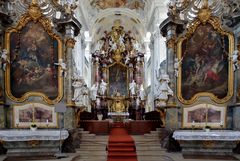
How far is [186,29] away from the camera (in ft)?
37.2

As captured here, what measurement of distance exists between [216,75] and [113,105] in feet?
48.6

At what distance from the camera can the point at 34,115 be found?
11023 millimetres

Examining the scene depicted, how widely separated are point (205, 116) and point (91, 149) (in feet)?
15.7

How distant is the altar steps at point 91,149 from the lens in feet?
31.8

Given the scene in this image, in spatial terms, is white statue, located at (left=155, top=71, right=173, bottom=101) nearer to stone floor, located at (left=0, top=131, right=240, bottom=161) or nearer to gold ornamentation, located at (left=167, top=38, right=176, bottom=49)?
gold ornamentation, located at (left=167, top=38, right=176, bottom=49)

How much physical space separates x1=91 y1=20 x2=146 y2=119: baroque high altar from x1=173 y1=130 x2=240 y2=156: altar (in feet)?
44.4

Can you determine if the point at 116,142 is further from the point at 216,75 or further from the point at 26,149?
the point at 216,75

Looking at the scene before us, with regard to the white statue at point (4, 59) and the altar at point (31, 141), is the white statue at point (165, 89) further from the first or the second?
the white statue at point (4, 59)

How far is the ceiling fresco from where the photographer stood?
24344 mm

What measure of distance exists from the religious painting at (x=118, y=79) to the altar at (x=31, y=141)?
1625 cm

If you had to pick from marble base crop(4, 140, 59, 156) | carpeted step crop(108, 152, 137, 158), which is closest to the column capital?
marble base crop(4, 140, 59, 156)

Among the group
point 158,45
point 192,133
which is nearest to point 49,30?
point 192,133

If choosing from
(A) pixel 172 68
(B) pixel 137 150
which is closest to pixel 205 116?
(A) pixel 172 68

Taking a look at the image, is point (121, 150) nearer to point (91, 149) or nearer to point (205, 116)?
point (91, 149)
